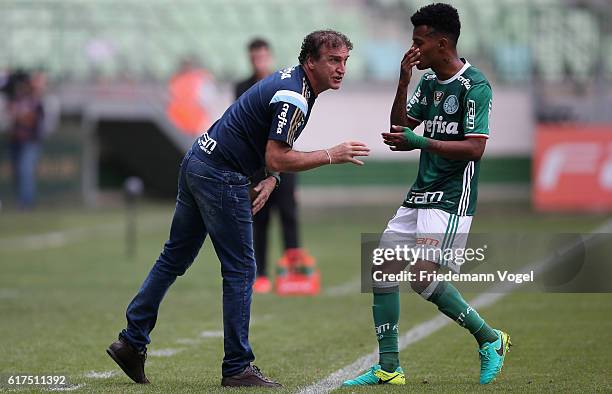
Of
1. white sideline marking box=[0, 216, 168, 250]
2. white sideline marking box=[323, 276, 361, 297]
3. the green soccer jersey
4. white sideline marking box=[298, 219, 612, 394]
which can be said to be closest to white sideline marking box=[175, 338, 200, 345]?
white sideline marking box=[298, 219, 612, 394]

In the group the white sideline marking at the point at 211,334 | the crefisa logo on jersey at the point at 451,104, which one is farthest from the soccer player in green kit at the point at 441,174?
the white sideline marking at the point at 211,334

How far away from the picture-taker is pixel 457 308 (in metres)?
7.13

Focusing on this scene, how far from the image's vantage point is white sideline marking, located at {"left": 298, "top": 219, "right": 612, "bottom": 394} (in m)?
7.11

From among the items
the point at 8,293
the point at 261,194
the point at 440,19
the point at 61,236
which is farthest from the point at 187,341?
the point at 61,236

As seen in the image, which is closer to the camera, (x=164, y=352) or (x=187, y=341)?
(x=164, y=352)

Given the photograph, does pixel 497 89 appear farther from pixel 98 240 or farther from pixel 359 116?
pixel 98 240

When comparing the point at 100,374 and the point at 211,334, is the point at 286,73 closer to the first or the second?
the point at 100,374

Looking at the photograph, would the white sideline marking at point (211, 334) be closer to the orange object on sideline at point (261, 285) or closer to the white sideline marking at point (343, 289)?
the white sideline marking at point (343, 289)

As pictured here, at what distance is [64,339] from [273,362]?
194cm

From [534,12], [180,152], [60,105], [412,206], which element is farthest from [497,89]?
[412,206]

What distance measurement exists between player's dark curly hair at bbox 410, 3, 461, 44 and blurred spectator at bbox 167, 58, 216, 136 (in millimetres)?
20671

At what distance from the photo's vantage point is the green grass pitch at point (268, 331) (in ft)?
24.4

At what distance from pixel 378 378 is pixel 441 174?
1226mm

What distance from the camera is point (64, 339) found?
30.5 ft
